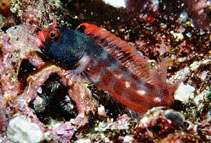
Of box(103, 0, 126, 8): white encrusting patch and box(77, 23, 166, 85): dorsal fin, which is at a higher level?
box(103, 0, 126, 8): white encrusting patch

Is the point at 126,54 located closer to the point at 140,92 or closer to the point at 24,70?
the point at 140,92

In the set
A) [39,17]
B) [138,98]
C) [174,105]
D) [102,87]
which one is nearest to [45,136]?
[102,87]

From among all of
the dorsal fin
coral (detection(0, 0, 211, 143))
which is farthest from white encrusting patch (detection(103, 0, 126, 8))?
the dorsal fin

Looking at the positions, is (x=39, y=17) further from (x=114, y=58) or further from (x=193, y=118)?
(x=193, y=118)

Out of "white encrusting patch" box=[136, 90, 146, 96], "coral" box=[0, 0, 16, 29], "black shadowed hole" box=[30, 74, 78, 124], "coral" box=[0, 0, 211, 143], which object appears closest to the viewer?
"coral" box=[0, 0, 211, 143]

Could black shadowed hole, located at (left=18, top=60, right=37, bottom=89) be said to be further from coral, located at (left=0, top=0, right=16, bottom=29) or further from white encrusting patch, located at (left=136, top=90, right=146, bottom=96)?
white encrusting patch, located at (left=136, top=90, right=146, bottom=96)

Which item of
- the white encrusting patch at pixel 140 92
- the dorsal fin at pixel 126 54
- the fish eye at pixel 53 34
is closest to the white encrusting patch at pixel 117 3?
the dorsal fin at pixel 126 54

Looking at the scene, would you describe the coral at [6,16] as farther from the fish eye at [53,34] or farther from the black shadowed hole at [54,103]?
the black shadowed hole at [54,103]
